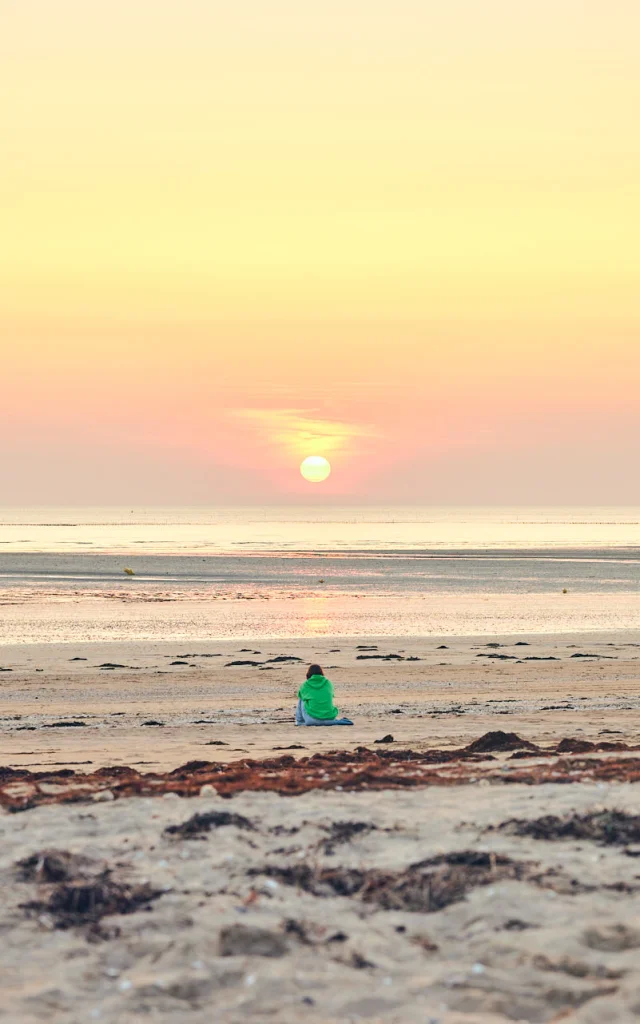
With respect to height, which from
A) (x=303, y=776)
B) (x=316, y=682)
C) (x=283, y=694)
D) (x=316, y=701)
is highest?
(x=316, y=682)

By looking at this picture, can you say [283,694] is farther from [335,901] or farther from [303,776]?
[335,901]

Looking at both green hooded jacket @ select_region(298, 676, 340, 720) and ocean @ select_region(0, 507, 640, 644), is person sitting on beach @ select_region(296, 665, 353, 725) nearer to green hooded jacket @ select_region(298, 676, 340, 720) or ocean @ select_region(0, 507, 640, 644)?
green hooded jacket @ select_region(298, 676, 340, 720)

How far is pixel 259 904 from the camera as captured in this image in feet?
26.3

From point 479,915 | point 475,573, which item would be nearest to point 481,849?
point 479,915

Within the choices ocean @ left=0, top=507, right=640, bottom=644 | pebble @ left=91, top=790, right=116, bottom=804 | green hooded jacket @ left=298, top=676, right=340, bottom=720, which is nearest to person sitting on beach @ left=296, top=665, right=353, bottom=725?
green hooded jacket @ left=298, top=676, right=340, bottom=720

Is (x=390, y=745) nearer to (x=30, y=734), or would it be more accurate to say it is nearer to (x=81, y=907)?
(x=30, y=734)

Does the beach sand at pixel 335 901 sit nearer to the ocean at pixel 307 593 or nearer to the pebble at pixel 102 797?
the pebble at pixel 102 797

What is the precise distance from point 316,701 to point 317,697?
78mm

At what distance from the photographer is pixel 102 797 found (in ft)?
37.1

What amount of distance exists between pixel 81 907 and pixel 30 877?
0.79 m

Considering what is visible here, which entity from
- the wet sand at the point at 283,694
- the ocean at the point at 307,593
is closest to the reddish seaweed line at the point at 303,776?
the wet sand at the point at 283,694

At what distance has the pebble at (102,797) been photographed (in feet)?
36.7

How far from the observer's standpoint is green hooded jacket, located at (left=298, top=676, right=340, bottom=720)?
1969 centimetres

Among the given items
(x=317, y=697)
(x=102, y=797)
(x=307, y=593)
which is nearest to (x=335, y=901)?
(x=102, y=797)
